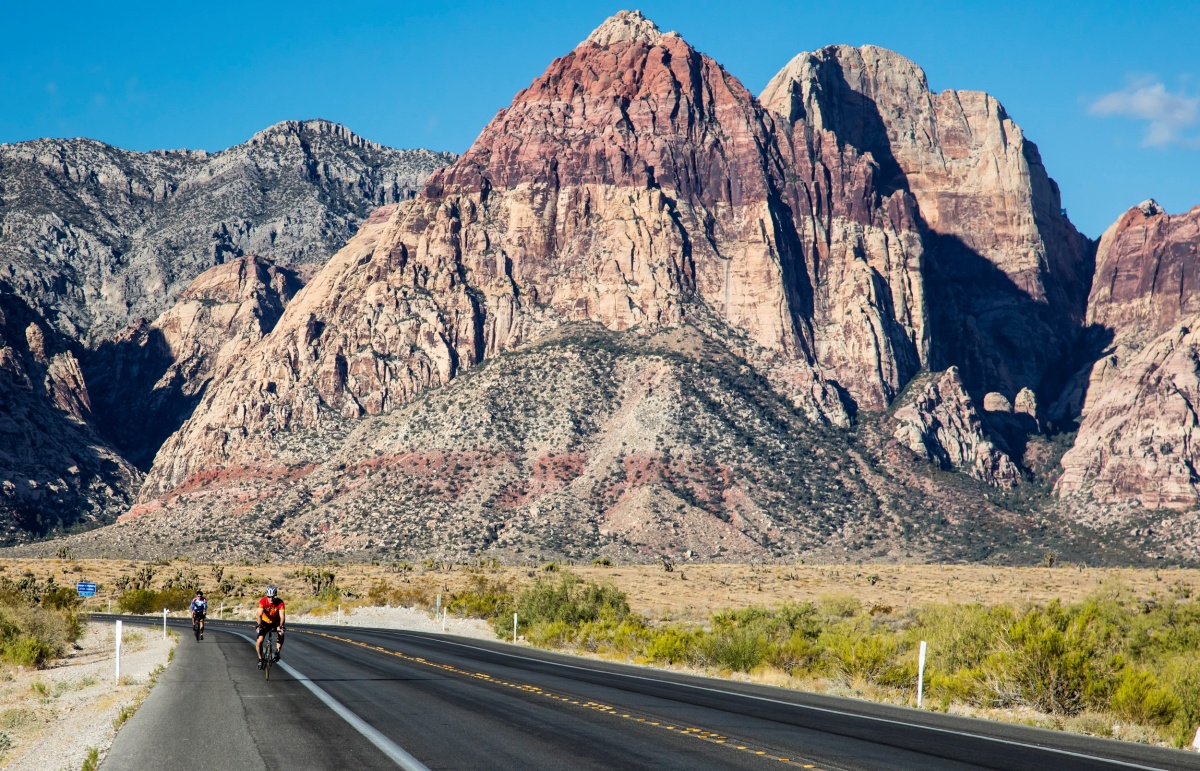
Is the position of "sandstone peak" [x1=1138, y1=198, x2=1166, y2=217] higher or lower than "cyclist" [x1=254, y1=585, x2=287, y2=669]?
higher

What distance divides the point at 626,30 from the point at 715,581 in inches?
4778

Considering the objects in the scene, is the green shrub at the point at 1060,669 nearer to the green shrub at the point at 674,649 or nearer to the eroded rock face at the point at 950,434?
the green shrub at the point at 674,649

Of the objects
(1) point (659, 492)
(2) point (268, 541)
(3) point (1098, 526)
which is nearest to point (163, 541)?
(2) point (268, 541)

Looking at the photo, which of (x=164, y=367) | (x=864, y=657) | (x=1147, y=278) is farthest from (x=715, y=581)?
(x=164, y=367)

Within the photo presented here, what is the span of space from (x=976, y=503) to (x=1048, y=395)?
164 feet

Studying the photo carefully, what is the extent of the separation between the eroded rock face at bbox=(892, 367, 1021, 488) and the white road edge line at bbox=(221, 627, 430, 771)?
116 metres

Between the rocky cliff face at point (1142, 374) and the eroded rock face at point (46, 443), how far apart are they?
125223 mm

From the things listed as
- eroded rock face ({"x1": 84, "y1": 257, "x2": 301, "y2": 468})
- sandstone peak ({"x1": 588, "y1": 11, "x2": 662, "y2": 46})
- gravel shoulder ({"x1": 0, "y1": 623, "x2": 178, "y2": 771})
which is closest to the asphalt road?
gravel shoulder ({"x1": 0, "y1": 623, "x2": 178, "y2": 771})

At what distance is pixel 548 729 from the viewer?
1673 centimetres

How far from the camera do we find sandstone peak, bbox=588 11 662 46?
176 meters

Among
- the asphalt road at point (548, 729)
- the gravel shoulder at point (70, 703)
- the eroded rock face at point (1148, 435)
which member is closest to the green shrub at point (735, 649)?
the asphalt road at point (548, 729)

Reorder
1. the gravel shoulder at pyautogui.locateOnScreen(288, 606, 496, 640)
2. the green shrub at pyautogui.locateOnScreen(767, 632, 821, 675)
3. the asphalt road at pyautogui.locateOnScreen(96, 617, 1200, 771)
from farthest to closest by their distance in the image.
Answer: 1. the gravel shoulder at pyautogui.locateOnScreen(288, 606, 496, 640)
2. the green shrub at pyautogui.locateOnScreen(767, 632, 821, 675)
3. the asphalt road at pyautogui.locateOnScreen(96, 617, 1200, 771)

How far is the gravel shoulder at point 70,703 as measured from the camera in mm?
16281

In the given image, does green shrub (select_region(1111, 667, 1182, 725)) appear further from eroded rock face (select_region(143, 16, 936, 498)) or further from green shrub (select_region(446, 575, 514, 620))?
eroded rock face (select_region(143, 16, 936, 498))
